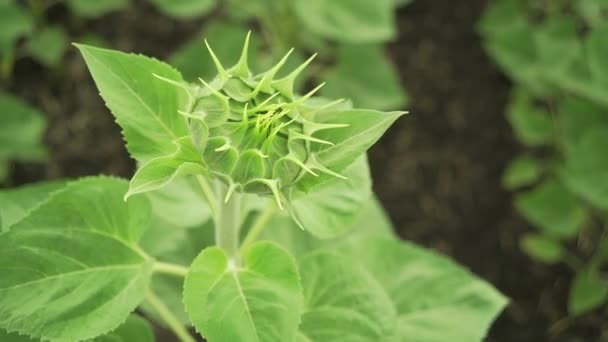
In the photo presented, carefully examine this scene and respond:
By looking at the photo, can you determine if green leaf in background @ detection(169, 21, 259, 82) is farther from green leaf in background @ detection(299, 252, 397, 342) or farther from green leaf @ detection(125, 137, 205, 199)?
green leaf @ detection(125, 137, 205, 199)

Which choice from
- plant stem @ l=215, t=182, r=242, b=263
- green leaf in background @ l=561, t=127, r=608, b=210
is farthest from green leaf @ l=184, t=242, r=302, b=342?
green leaf in background @ l=561, t=127, r=608, b=210

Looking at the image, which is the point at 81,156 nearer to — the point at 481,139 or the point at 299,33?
the point at 299,33

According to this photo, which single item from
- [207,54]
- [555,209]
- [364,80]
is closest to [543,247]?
[555,209]

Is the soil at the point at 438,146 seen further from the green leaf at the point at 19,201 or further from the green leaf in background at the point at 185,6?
the green leaf at the point at 19,201

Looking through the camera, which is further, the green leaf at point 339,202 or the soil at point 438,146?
the soil at point 438,146

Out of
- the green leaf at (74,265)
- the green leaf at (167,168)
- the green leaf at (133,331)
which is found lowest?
the green leaf at (133,331)

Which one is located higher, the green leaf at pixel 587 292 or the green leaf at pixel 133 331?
the green leaf at pixel 133 331

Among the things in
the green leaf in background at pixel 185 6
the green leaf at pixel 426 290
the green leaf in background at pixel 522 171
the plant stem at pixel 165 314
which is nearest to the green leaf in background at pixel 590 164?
the green leaf in background at pixel 522 171

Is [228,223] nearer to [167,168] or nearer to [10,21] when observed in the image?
[167,168]
